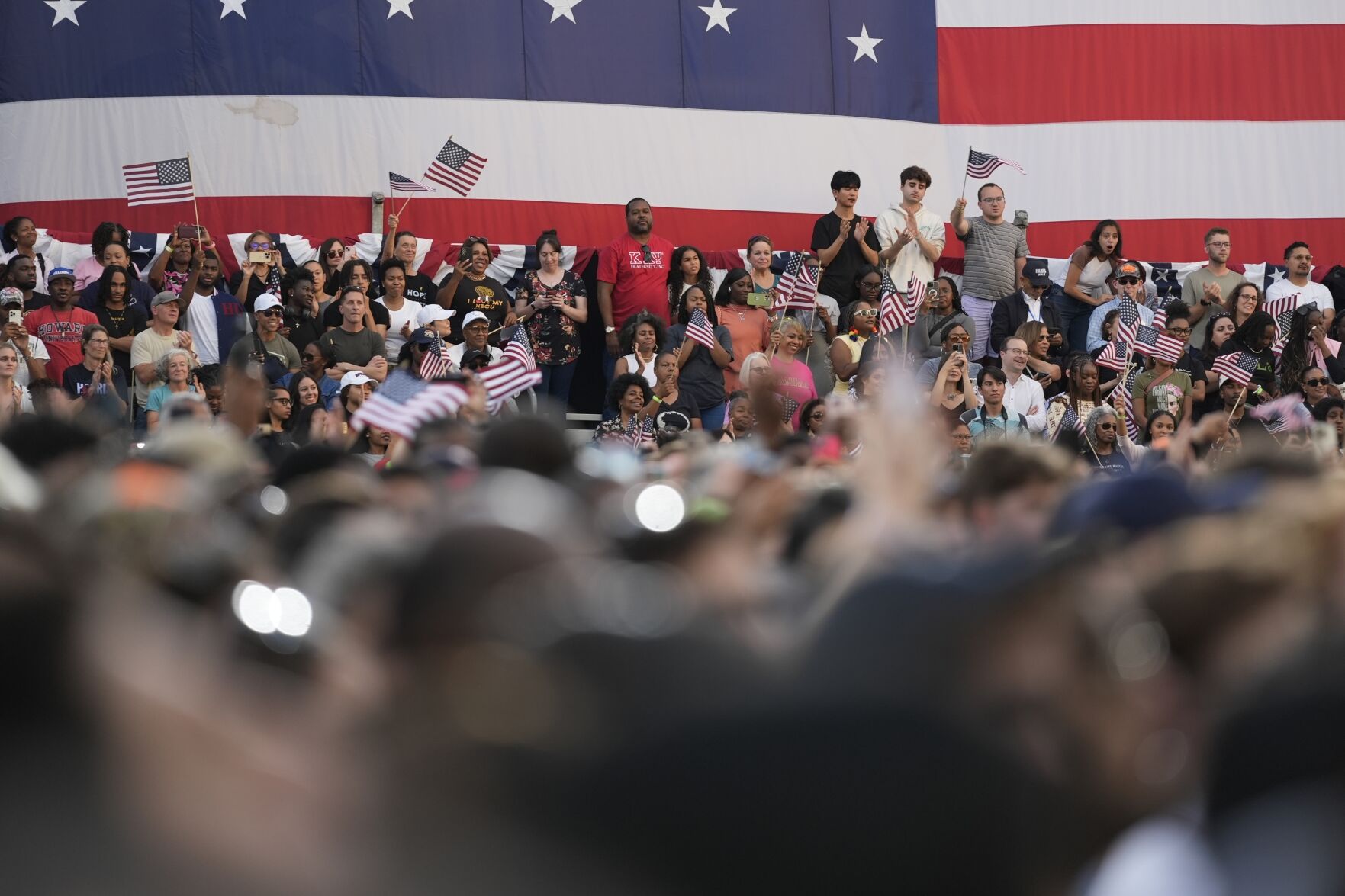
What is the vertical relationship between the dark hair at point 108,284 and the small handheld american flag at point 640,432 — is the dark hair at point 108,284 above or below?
above

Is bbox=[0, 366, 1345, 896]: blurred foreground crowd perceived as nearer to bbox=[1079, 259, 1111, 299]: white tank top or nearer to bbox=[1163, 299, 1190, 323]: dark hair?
bbox=[1163, 299, 1190, 323]: dark hair

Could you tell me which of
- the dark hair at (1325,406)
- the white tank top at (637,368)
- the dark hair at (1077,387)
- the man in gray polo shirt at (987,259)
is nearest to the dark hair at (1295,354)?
the dark hair at (1325,406)

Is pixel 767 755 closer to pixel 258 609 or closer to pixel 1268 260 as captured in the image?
pixel 258 609

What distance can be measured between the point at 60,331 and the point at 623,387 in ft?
10.9

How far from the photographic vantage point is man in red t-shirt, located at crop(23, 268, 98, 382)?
11.0 meters

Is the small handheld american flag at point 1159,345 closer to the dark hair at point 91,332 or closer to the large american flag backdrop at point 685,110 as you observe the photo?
the large american flag backdrop at point 685,110

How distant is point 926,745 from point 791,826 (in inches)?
7.0

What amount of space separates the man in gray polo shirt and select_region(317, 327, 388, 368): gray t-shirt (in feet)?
14.9

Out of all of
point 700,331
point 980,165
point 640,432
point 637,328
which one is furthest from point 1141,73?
point 640,432

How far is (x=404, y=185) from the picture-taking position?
14.6m

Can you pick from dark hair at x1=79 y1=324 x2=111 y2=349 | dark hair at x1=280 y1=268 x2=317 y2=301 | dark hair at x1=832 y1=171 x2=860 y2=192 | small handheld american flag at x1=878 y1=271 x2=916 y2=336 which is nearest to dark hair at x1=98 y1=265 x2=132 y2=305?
dark hair at x1=79 y1=324 x2=111 y2=349

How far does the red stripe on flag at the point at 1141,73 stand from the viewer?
56.7 ft

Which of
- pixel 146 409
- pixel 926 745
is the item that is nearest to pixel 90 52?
pixel 146 409

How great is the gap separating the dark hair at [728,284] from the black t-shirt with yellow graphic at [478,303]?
4.83 feet
